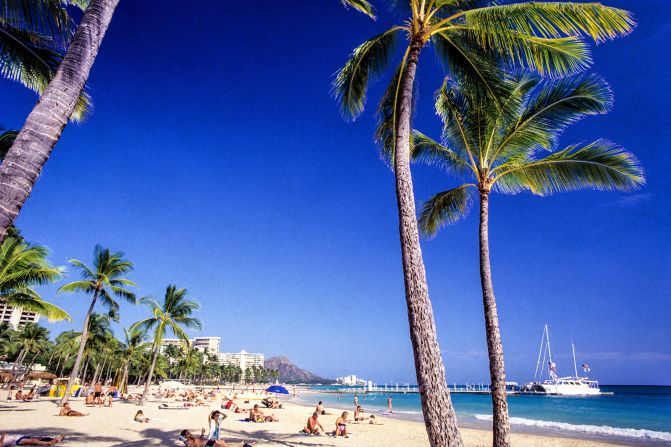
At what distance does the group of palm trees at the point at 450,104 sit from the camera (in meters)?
4.04

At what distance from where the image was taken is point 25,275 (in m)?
13.0

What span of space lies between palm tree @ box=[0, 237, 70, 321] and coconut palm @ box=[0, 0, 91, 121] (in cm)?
896

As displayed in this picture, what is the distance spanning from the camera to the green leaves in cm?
799

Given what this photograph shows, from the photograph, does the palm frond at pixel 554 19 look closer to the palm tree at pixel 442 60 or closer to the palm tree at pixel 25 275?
the palm tree at pixel 442 60

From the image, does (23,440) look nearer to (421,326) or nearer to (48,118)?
(48,118)

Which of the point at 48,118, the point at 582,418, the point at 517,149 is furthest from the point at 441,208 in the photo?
the point at 582,418

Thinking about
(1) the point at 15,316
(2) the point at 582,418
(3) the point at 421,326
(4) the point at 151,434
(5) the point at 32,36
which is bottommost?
(2) the point at 582,418

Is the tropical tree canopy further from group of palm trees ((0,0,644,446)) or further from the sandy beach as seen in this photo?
the sandy beach

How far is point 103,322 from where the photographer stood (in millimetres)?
39719

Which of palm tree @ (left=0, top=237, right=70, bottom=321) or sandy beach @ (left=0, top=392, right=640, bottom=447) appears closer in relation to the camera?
sandy beach @ (left=0, top=392, right=640, bottom=447)

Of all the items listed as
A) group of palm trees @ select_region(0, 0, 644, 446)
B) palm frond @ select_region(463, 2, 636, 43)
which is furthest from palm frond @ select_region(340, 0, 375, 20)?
palm frond @ select_region(463, 2, 636, 43)

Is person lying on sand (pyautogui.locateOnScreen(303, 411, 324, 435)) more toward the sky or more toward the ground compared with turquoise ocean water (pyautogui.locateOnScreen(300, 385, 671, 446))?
more toward the sky

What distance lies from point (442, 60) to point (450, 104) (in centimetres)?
206

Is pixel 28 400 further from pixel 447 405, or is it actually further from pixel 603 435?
pixel 603 435
